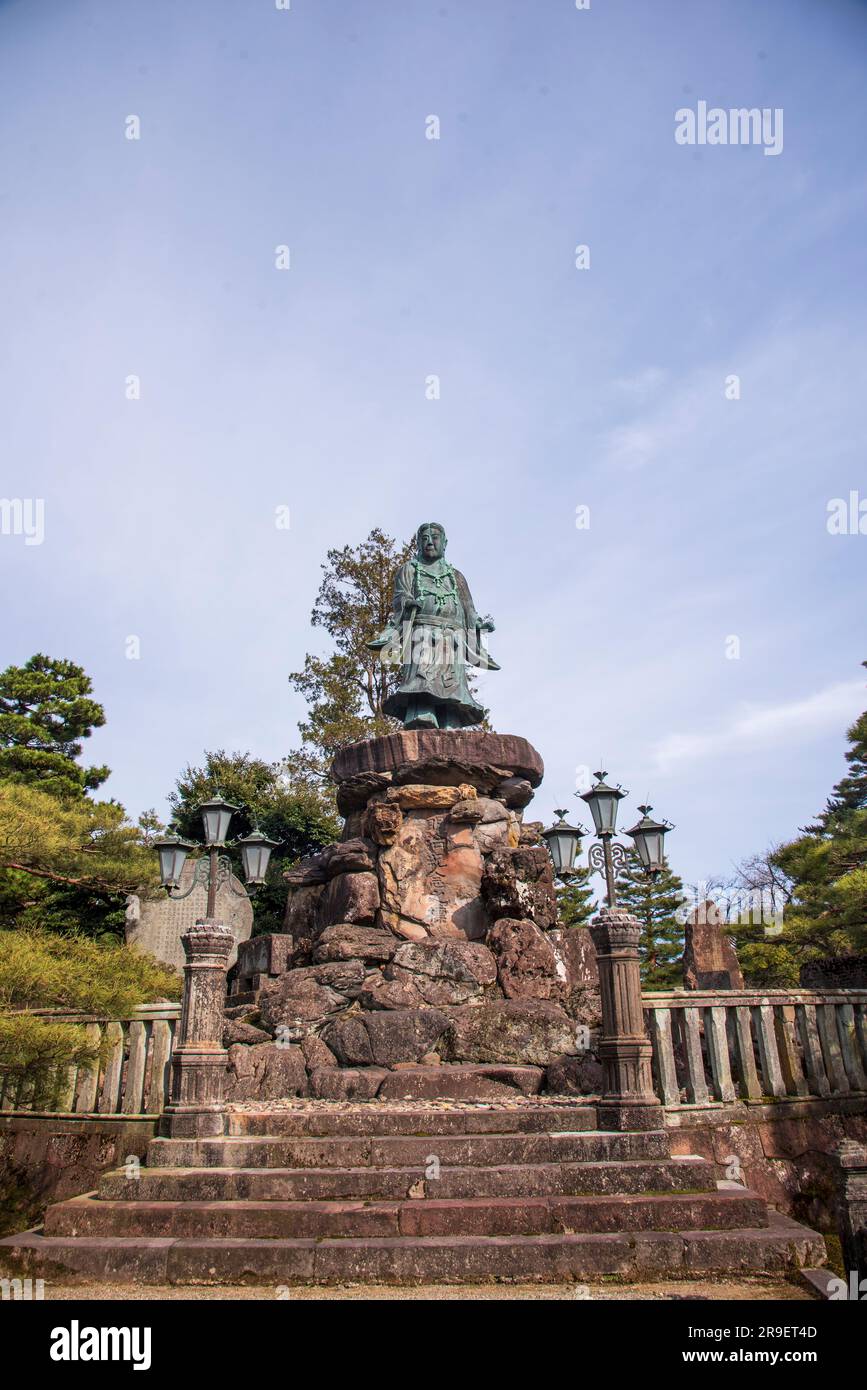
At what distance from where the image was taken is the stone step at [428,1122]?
7125mm

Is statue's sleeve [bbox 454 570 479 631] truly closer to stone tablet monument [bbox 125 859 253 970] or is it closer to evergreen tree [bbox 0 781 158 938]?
evergreen tree [bbox 0 781 158 938]

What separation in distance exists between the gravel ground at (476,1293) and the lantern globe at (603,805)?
3.71 m

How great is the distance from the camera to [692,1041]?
26.8 feet

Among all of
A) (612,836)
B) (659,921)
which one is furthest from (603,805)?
(659,921)

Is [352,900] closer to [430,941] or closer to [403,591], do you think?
[430,941]

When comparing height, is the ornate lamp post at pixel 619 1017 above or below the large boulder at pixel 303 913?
below

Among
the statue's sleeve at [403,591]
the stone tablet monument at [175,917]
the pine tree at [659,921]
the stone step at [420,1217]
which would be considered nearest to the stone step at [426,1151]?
the stone step at [420,1217]

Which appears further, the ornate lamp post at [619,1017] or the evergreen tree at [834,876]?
the evergreen tree at [834,876]

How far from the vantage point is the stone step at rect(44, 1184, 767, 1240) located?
19.0 ft

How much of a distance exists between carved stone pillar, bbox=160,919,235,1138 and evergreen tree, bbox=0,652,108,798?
10752mm

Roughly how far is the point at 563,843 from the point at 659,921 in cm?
2037

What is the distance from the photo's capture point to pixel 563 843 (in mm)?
9773

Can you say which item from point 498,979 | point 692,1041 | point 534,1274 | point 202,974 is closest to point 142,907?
point 498,979

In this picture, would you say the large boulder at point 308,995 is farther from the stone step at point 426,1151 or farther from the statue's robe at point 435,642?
the statue's robe at point 435,642
